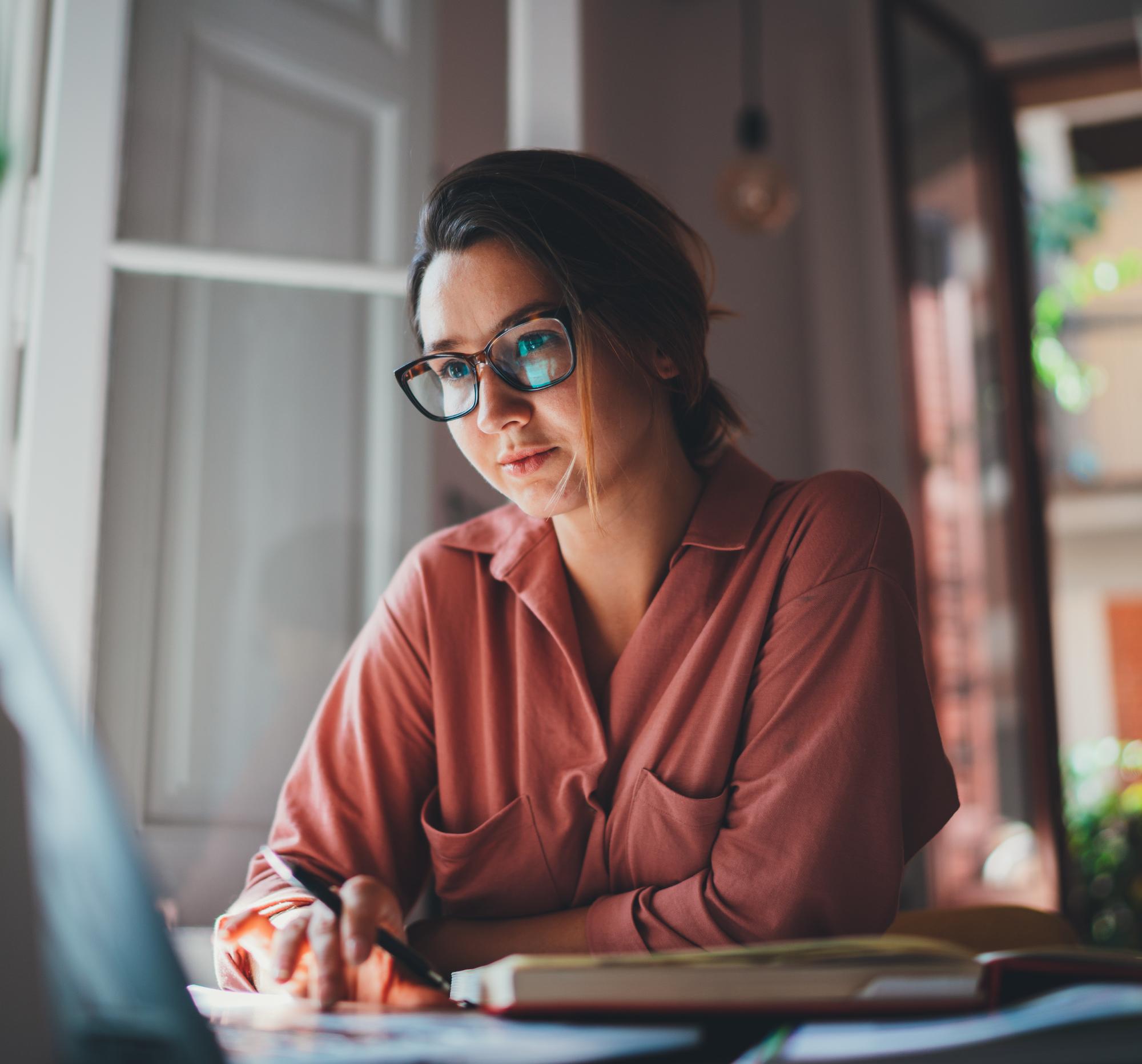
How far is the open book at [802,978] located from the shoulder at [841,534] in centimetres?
45

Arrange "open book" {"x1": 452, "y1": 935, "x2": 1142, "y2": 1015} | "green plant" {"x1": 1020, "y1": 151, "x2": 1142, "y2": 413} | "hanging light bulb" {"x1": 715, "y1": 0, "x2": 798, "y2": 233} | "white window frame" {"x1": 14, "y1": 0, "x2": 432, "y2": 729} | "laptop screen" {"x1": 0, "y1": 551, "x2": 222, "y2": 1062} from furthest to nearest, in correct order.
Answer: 1. "green plant" {"x1": 1020, "y1": 151, "x2": 1142, "y2": 413}
2. "hanging light bulb" {"x1": 715, "y1": 0, "x2": 798, "y2": 233}
3. "white window frame" {"x1": 14, "y1": 0, "x2": 432, "y2": 729}
4. "open book" {"x1": 452, "y1": 935, "x2": 1142, "y2": 1015}
5. "laptop screen" {"x1": 0, "y1": 551, "x2": 222, "y2": 1062}

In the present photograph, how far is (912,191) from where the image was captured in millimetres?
3148

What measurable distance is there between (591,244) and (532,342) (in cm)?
11

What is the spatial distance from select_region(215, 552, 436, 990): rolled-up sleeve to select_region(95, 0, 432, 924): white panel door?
32cm

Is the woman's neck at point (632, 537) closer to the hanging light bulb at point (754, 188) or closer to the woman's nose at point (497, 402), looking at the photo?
the woman's nose at point (497, 402)

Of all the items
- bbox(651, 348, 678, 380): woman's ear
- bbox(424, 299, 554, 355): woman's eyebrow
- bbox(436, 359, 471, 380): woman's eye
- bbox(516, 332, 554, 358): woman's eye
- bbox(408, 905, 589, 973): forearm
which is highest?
bbox(424, 299, 554, 355): woman's eyebrow

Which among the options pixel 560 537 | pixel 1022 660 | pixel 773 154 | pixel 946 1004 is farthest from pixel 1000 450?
pixel 946 1004

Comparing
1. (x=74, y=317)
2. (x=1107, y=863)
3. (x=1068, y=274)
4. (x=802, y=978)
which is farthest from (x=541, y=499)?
(x=1068, y=274)

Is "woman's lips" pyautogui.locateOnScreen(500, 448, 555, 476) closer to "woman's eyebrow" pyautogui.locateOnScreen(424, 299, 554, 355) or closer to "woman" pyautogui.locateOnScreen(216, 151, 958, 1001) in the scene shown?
"woman" pyautogui.locateOnScreen(216, 151, 958, 1001)

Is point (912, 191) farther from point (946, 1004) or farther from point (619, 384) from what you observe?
point (946, 1004)

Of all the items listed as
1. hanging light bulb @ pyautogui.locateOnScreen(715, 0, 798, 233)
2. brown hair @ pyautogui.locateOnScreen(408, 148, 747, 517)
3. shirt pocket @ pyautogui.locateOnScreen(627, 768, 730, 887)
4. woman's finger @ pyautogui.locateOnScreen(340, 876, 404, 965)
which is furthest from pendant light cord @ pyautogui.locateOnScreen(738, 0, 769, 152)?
woman's finger @ pyautogui.locateOnScreen(340, 876, 404, 965)

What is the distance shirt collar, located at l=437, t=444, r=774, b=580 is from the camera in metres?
1.04

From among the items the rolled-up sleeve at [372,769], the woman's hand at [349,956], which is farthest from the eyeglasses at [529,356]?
the woman's hand at [349,956]

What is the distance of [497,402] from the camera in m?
0.98
